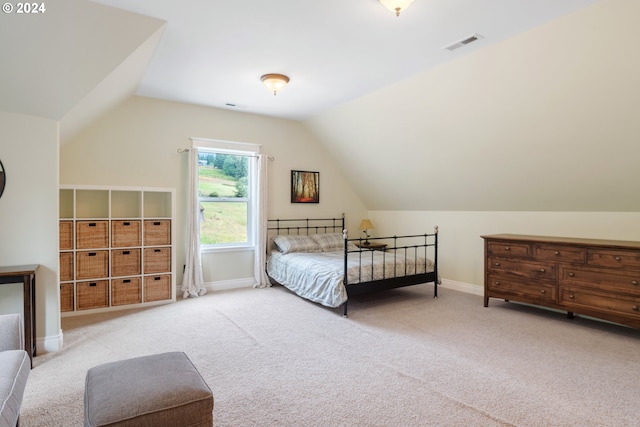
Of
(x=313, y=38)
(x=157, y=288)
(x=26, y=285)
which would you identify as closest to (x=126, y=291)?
(x=157, y=288)

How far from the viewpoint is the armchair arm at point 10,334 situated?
1.99 meters

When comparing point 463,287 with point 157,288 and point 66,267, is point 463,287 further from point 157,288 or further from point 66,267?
point 66,267

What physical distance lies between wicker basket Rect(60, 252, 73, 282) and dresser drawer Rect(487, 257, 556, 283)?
15.9 ft

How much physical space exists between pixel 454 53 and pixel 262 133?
3.16m

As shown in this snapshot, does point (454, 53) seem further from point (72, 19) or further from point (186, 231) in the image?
point (186, 231)

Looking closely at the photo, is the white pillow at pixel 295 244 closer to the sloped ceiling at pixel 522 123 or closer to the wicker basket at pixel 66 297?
the sloped ceiling at pixel 522 123

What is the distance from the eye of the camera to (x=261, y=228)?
540 cm

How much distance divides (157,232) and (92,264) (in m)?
0.77

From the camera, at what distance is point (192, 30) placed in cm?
293

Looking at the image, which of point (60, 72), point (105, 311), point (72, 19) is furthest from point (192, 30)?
point (105, 311)

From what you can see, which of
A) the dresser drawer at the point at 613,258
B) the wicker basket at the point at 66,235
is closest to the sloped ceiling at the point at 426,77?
the dresser drawer at the point at 613,258

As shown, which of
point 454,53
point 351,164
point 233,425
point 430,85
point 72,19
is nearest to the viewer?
point 233,425

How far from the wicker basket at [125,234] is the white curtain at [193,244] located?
665 mm

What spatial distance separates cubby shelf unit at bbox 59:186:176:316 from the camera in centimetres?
401
